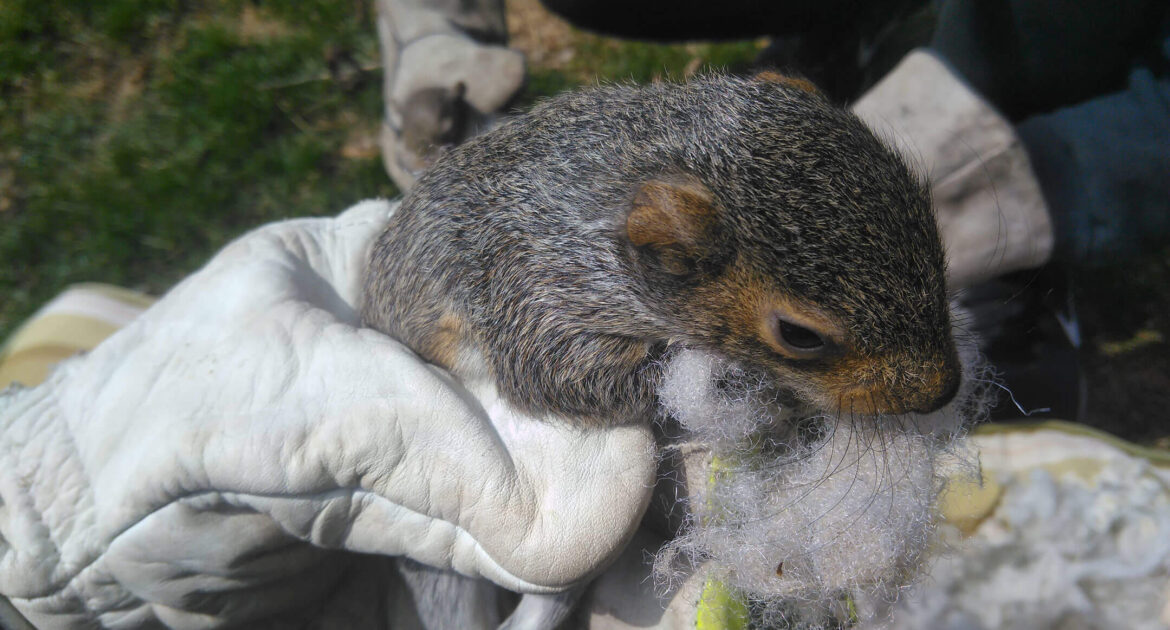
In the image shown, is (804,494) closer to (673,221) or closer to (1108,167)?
(673,221)

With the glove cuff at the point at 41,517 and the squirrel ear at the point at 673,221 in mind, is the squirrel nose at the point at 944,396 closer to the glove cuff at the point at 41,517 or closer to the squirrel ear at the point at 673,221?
the squirrel ear at the point at 673,221

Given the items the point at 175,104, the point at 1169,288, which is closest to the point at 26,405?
the point at 175,104

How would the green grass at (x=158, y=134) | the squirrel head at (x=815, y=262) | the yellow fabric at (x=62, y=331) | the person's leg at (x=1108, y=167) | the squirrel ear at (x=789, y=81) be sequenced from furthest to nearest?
the green grass at (x=158, y=134)
the yellow fabric at (x=62, y=331)
the person's leg at (x=1108, y=167)
the squirrel ear at (x=789, y=81)
the squirrel head at (x=815, y=262)

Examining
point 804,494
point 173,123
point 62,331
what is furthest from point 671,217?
point 173,123

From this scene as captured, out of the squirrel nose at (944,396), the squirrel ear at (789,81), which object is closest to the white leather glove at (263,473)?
the squirrel nose at (944,396)

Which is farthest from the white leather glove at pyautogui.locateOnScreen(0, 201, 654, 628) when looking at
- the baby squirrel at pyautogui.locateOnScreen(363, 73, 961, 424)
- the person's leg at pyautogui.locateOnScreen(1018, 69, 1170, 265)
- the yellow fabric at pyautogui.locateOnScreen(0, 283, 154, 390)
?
the person's leg at pyautogui.locateOnScreen(1018, 69, 1170, 265)
